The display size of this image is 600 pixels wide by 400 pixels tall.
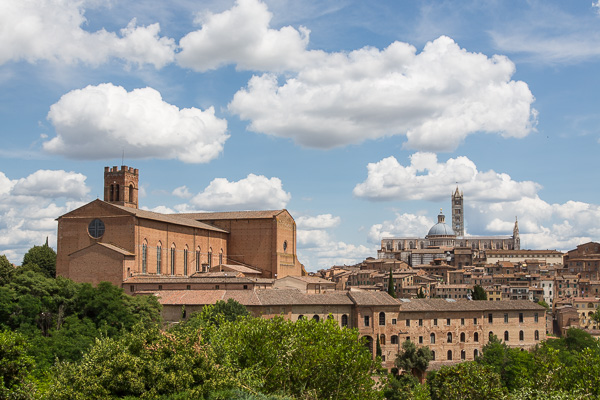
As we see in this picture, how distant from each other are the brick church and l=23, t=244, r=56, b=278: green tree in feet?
26.3

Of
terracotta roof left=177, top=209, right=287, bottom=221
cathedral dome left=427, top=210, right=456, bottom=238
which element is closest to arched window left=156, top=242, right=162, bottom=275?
terracotta roof left=177, top=209, right=287, bottom=221

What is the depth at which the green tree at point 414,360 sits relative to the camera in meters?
49.8

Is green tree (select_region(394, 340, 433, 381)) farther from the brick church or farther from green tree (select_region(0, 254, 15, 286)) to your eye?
green tree (select_region(0, 254, 15, 286))

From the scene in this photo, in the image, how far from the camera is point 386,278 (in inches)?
3834

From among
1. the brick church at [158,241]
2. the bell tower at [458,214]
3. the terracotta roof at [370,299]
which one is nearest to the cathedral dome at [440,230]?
the bell tower at [458,214]

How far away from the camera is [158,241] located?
5681 cm

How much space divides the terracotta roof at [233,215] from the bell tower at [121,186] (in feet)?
17.9

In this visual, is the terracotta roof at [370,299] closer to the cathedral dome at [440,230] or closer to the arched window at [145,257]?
the arched window at [145,257]

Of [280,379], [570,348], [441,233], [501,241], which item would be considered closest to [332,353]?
[280,379]

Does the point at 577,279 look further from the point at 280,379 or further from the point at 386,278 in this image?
the point at 280,379

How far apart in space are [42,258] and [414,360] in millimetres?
37761

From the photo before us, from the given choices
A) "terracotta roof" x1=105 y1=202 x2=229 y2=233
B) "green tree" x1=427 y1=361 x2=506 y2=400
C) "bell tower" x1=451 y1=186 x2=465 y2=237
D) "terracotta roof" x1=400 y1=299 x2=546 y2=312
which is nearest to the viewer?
"green tree" x1=427 y1=361 x2=506 y2=400

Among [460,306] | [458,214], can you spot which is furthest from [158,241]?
[458,214]

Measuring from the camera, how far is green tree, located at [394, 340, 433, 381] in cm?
4978
